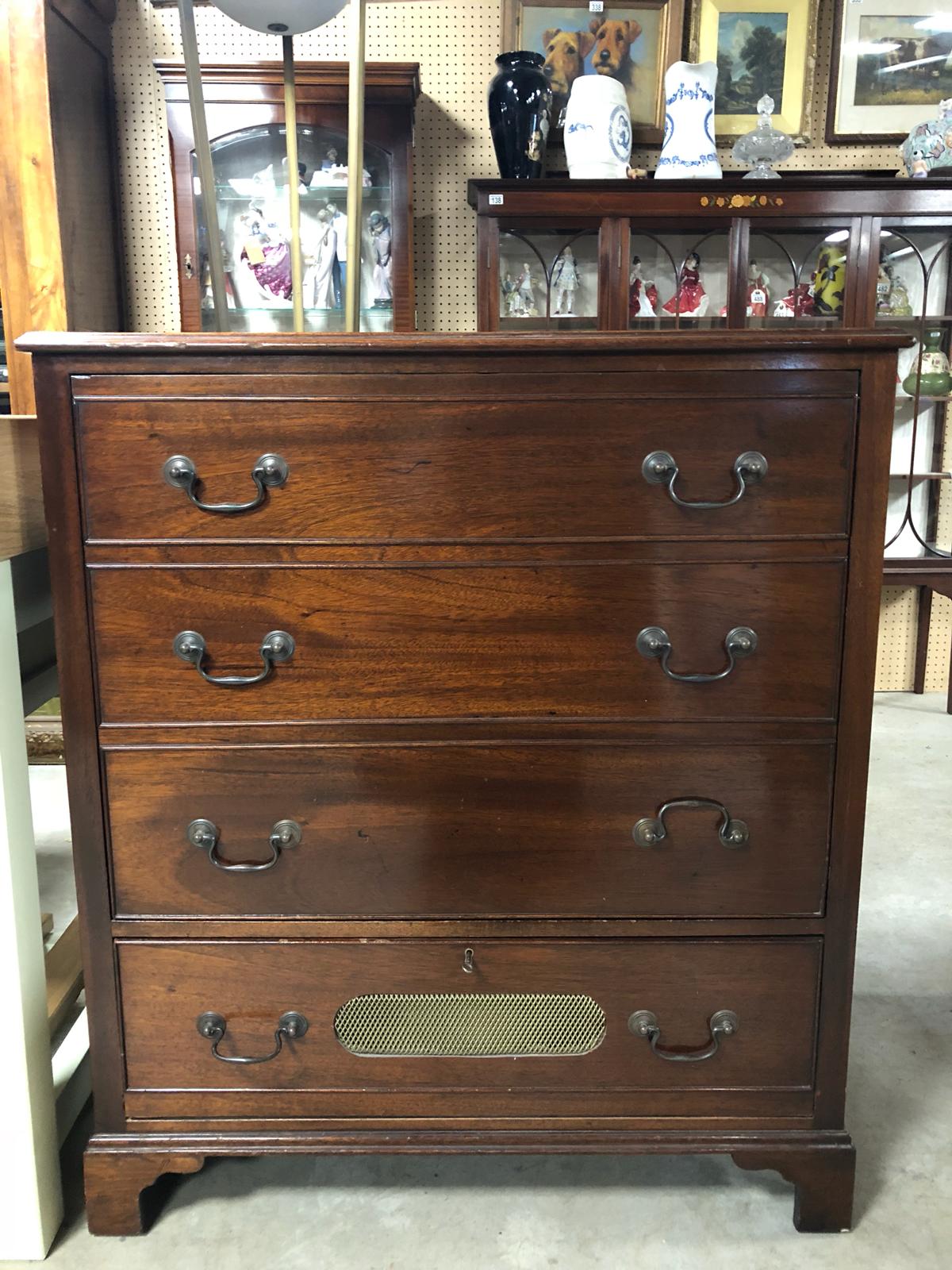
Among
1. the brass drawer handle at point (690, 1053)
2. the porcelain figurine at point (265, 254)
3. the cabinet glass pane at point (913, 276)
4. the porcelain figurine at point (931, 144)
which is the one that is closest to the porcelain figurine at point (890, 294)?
the cabinet glass pane at point (913, 276)

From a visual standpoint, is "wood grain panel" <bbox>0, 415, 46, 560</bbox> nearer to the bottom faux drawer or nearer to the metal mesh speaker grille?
the bottom faux drawer

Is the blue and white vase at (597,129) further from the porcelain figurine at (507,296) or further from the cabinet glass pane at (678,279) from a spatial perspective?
the porcelain figurine at (507,296)

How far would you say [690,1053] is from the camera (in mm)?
1223

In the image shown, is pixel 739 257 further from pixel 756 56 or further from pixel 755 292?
pixel 756 56

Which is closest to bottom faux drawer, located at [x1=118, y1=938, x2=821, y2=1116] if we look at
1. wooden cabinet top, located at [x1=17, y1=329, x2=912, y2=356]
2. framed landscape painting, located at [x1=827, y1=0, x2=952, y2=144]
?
wooden cabinet top, located at [x1=17, y1=329, x2=912, y2=356]

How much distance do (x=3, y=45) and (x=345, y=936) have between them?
2.67 meters

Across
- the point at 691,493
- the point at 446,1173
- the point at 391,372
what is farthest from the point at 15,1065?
the point at 691,493

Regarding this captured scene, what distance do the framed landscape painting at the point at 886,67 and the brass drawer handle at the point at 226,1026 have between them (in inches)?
140

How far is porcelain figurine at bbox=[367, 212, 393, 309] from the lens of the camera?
313 cm

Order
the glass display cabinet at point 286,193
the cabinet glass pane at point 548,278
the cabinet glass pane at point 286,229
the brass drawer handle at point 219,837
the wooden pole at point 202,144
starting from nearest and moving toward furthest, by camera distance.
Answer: the brass drawer handle at point 219,837
the wooden pole at point 202,144
the glass display cabinet at point 286,193
the cabinet glass pane at point 286,229
the cabinet glass pane at point 548,278

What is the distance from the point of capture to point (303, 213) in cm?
316

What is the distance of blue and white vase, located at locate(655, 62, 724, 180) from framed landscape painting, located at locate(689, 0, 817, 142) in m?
0.25

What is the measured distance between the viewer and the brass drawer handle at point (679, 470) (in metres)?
1.09

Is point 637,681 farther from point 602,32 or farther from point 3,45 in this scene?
point 602,32
